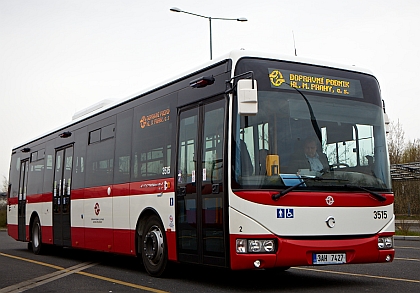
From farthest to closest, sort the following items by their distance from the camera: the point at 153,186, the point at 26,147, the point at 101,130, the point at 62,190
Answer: the point at 26,147 < the point at 62,190 < the point at 101,130 < the point at 153,186

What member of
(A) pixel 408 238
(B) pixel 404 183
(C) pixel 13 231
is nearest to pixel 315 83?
(C) pixel 13 231

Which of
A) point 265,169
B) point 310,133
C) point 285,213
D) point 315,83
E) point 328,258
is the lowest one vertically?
point 328,258

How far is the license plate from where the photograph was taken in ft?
31.0

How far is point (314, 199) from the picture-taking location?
9.57m

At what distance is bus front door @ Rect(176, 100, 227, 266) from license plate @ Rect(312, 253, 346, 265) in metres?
1.28

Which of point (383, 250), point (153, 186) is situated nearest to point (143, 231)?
point (153, 186)

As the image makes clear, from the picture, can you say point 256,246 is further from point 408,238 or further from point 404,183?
point 404,183

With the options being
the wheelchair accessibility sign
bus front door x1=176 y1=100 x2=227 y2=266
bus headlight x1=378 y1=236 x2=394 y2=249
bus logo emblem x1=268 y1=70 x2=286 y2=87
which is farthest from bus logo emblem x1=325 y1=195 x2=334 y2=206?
→ bus logo emblem x1=268 y1=70 x2=286 y2=87

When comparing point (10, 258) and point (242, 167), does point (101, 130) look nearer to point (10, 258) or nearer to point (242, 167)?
point (10, 258)

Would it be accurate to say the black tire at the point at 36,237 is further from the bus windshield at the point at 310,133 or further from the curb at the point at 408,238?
the curb at the point at 408,238

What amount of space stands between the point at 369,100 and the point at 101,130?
6.64 metres

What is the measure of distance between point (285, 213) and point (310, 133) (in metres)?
1.27

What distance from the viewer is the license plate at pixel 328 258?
9.44 metres

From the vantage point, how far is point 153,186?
1189cm
